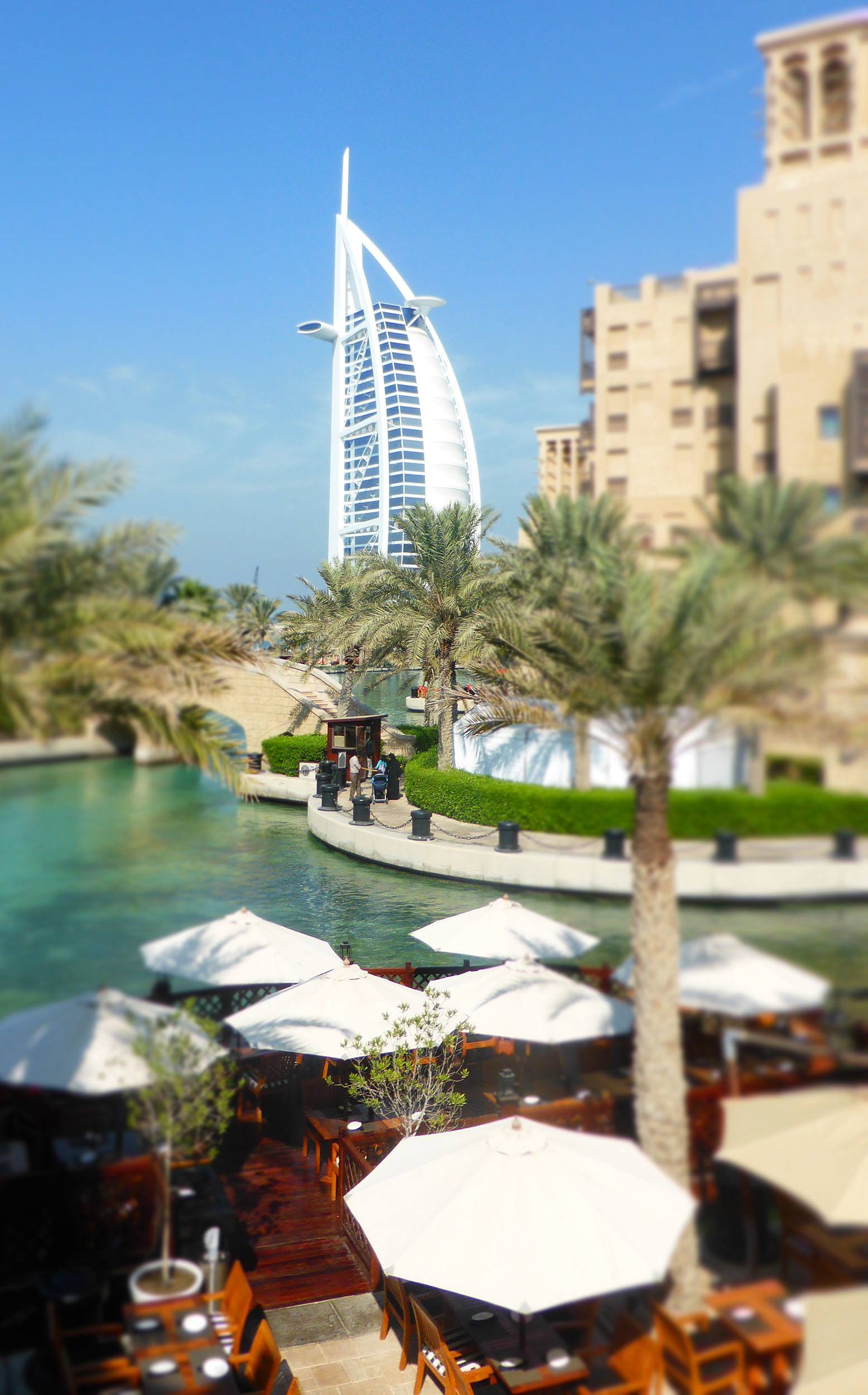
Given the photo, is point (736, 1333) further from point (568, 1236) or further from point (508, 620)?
point (508, 620)

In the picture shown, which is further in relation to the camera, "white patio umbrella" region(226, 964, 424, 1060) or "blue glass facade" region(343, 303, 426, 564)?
"blue glass facade" region(343, 303, 426, 564)

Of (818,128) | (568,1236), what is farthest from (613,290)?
(568,1236)

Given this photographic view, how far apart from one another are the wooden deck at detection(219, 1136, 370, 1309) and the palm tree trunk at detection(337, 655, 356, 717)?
61.7 feet

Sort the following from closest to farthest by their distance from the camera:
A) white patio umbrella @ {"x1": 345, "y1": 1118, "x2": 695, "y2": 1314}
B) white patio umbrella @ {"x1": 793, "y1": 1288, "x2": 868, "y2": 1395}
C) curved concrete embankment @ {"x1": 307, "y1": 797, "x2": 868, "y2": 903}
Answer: white patio umbrella @ {"x1": 793, "y1": 1288, "x2": 868, "y2": 1395}
curved concrete embankment @ {"x1": 307, "y1": 797, "x2": 868, "y2": 903}
white patio umbrella @ {"x1": 345, "y1": 1118, "x2": 695, "y2": 1314}

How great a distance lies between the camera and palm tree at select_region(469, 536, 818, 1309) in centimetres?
484

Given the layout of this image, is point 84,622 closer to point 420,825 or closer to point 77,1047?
point 77,1047

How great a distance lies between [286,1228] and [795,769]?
5.47 meters

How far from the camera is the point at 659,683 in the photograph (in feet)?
17.3

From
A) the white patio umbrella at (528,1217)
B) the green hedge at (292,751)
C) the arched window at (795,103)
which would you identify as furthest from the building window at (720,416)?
the green hedge at (292,751)

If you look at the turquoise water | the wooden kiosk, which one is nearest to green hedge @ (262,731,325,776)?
the wooden kiosk

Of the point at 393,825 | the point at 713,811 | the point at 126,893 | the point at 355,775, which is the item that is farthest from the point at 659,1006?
the point at 355,775

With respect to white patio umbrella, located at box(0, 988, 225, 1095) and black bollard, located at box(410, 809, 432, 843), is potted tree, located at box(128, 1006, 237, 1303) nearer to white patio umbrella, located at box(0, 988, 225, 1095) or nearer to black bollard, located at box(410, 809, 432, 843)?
white patio umbrella, located at box(0, 988, 225, 1095)

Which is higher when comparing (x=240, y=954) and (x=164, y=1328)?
(x=240, y=954)

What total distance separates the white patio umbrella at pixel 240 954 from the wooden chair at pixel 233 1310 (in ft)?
6.38
